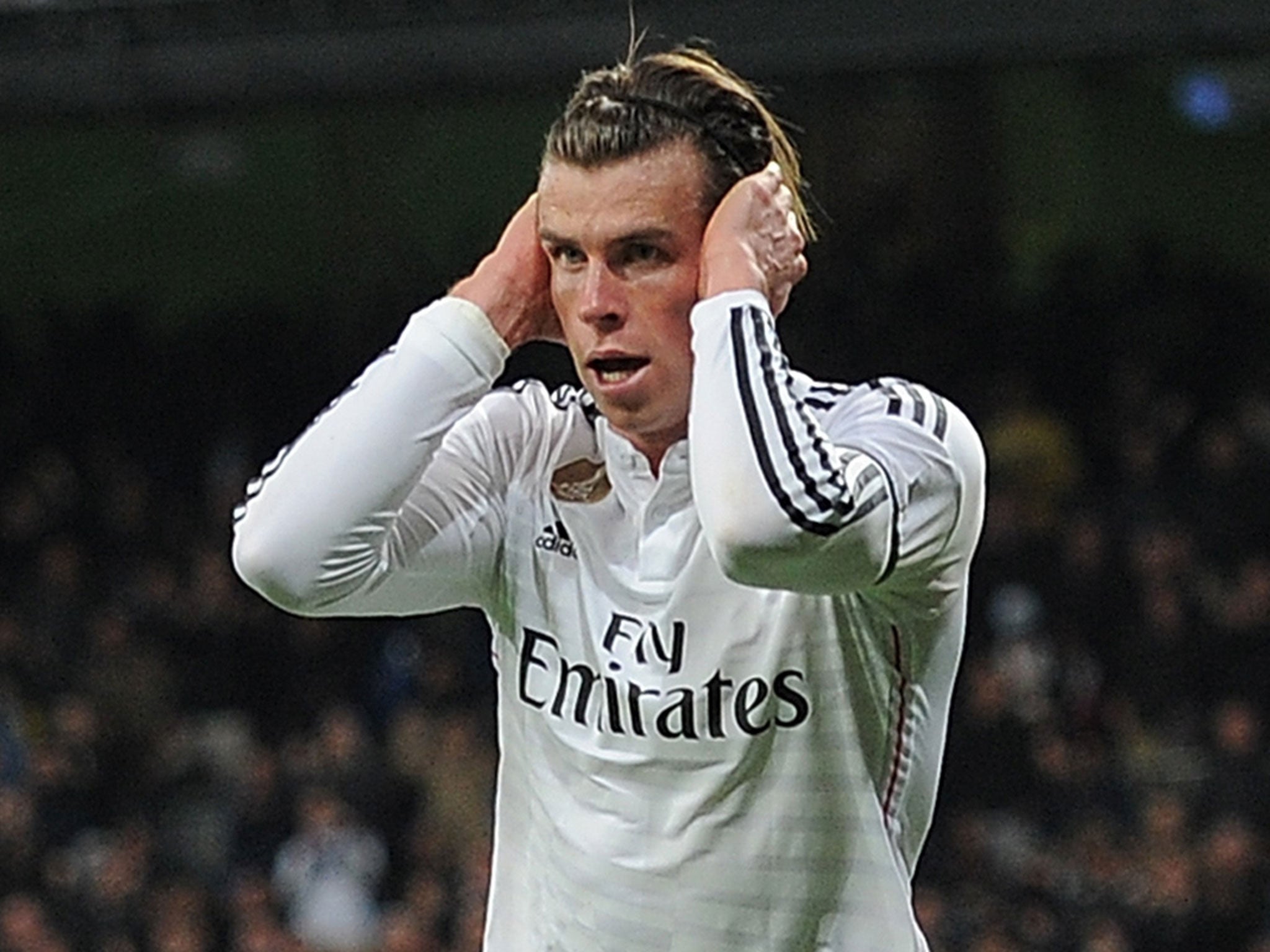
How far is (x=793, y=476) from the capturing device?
254cm

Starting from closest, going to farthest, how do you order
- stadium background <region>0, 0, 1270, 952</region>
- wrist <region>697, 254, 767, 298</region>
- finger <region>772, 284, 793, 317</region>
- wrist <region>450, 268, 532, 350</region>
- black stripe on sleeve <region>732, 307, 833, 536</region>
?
black stripe on sleeve <region>732, 307, 833, 536</region> < wrist <region>697, 254, 767, 298</region> < finger <region>772, 284, 793, 317</region> < wrist <region>450, 268, 532, 350</region> < stadium background <region>0, 0, 1270, 952</region>

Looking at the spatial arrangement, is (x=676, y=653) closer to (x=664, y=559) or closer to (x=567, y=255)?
(x=664, y=559)

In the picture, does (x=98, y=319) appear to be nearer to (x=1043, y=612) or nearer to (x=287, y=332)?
(x=287, y=332)

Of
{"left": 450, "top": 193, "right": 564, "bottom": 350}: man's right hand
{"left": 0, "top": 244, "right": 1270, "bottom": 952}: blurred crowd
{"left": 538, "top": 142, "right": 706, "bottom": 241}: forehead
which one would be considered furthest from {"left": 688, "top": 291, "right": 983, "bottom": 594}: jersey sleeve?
{"left": 0, "top": 244, "right": 1270, "bottom": 952}: blurred crowd

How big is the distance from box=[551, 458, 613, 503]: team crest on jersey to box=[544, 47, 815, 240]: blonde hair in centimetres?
34

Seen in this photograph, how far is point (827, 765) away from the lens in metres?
2.80

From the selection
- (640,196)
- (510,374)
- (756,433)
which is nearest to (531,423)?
(640,196)

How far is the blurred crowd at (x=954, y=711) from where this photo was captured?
9.59 meters

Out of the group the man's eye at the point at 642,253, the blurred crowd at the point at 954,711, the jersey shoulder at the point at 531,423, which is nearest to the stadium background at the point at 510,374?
the blurred crowd at the point at 954,711

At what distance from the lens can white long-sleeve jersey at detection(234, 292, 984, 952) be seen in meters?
2.76

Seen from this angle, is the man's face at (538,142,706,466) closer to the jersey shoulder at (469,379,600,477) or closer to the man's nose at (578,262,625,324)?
the man's nose at (578,262,625,324)

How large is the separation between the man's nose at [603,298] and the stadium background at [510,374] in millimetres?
5384

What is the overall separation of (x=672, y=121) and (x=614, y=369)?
0.26 meters

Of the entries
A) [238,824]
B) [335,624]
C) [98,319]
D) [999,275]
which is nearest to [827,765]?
[238,824]
